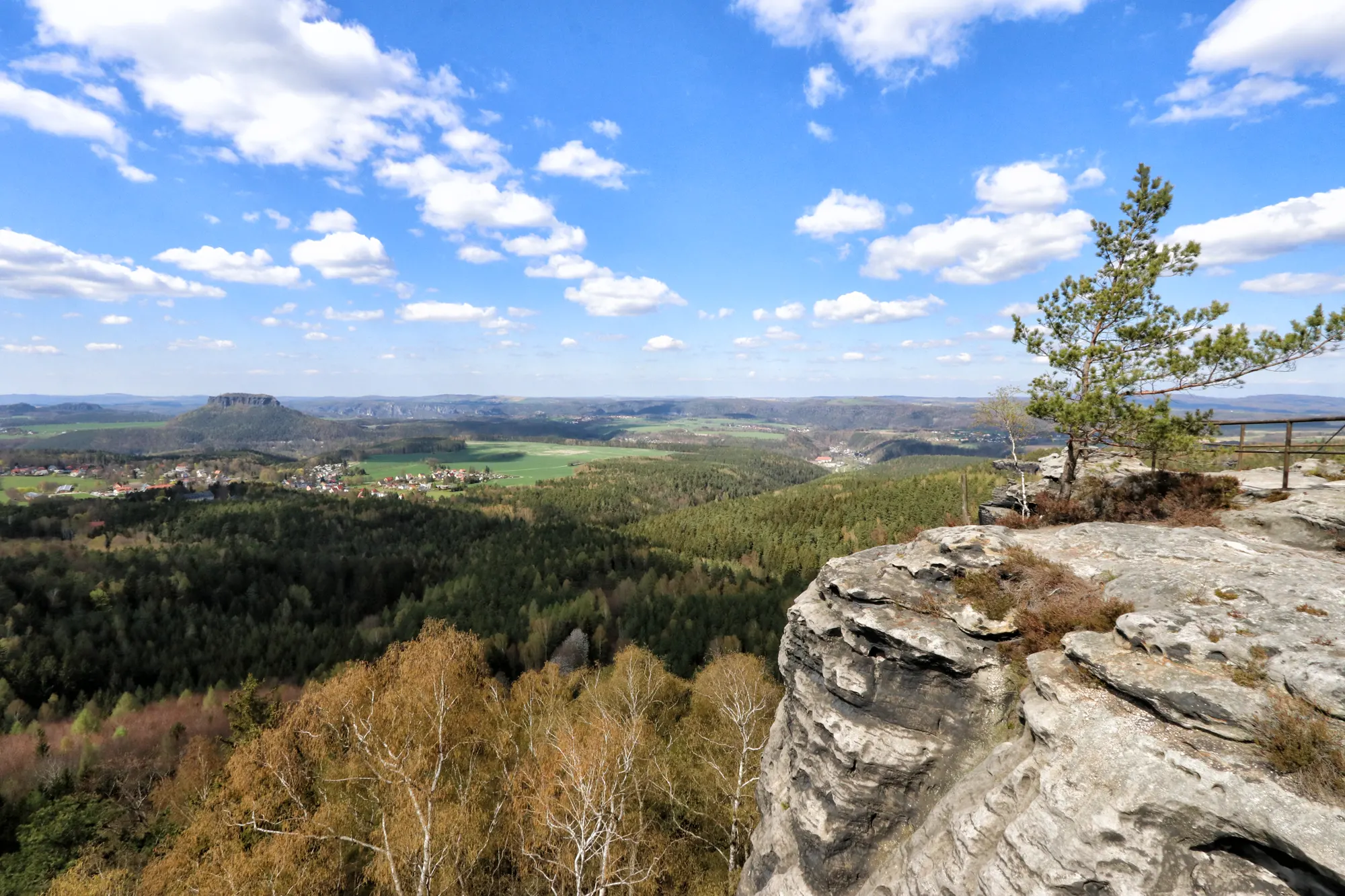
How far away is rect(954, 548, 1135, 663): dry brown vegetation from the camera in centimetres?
1514

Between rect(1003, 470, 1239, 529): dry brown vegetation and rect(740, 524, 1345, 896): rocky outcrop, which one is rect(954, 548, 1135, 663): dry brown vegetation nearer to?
rect(740, 524, 1345, 896): rocky outcrop

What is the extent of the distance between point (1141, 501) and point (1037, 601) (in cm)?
1256

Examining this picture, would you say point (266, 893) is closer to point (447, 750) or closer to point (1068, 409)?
point (447, 750)

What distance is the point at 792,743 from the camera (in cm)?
2169

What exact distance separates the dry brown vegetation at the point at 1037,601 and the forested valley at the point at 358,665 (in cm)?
2127

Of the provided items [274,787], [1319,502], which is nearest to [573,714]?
[274,787]

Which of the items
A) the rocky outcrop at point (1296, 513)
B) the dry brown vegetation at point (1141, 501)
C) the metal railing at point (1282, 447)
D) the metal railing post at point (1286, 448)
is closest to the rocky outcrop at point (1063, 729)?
the rocky outcrop at point (1296, 513)

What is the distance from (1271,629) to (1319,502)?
40.4 ft

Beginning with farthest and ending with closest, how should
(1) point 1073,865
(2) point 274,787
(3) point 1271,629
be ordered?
(2) point 274,787 → (3) point 1271,629 → (1) point 1073,865

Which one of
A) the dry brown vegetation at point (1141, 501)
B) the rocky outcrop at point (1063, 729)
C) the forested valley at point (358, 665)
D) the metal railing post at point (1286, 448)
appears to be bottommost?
the forested valley at point (358, 665)

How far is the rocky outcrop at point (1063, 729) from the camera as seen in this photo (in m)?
10.0

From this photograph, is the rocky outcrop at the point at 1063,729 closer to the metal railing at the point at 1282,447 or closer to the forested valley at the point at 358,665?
the metal railing at the point at 1282,447

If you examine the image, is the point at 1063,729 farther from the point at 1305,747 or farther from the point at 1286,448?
the point at 1286,448

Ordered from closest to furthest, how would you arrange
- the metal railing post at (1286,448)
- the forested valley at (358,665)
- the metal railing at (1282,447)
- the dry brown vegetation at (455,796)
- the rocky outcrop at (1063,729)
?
the rocky outcrop at (1063,729) → the metal railing at (1282,447) → the metal railing post at (1286,448) → the dry brown vegetation at (455,796) → the forested valley at (358,665)
